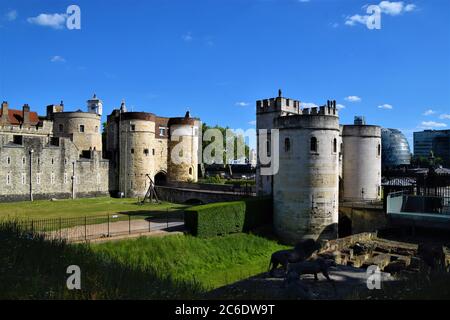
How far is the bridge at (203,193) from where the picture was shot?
32.3 metres

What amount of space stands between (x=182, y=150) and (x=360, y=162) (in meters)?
23.8

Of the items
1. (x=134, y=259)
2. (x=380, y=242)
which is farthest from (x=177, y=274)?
(x=380, y=242)

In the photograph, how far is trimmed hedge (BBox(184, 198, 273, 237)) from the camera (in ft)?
73.8

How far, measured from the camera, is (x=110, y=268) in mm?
9750

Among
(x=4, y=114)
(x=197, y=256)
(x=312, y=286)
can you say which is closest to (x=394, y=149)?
(x=4, y=114)

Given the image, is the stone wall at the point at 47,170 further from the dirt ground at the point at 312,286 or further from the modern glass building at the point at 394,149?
the modern glass building at the point at 394,149

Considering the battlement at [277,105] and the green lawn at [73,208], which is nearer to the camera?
the green lawn at [73,208]

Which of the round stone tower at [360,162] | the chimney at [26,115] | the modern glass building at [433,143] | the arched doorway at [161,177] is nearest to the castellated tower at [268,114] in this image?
the round stone tower at [360,162]

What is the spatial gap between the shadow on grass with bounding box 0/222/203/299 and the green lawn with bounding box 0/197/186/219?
705 inches

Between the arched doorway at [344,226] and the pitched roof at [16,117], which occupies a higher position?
the pitched roof at [16,117]

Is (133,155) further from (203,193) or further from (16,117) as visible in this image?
(16,117)

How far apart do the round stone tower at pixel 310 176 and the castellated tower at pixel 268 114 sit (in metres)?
4.24
